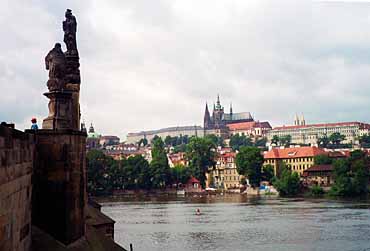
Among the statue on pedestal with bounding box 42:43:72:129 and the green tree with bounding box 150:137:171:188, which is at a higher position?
the statue on pedestal with bounding box 42:43:72:129

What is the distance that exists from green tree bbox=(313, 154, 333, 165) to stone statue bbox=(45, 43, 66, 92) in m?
120

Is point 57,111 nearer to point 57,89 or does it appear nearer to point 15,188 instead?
point 57,89

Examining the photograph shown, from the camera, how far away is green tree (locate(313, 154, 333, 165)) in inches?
4972

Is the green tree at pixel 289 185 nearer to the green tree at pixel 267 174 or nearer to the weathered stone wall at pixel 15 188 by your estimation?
the green tree at pixel 267 174

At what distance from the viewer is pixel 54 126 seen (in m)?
10.6

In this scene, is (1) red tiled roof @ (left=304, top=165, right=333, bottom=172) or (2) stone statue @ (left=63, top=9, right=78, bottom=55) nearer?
(2) stone statue @ (left=63, top=9, right=78, bottom=55)

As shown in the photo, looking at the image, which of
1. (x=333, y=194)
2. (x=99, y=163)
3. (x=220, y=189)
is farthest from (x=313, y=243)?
(x=220, y=189)

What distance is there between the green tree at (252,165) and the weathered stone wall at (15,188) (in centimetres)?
11375

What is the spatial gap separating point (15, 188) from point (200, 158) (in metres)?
135

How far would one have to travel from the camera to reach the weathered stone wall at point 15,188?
7.80 meters

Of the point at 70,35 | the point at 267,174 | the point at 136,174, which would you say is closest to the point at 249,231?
the point at 70,35

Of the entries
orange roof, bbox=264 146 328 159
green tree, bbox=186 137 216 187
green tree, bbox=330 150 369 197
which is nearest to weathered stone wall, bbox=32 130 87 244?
green tree, bbox=330 150 369 197

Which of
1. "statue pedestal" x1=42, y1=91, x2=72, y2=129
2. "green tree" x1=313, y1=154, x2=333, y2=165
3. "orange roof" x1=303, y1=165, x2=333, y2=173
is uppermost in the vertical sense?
"statue pedestal" x1=42, y1=91, x2=72, y2=129

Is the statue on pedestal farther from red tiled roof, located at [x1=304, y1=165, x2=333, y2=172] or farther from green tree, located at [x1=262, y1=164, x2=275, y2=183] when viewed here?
green tree, located at [x1=262, y1=164, x2=275, y2=183]
